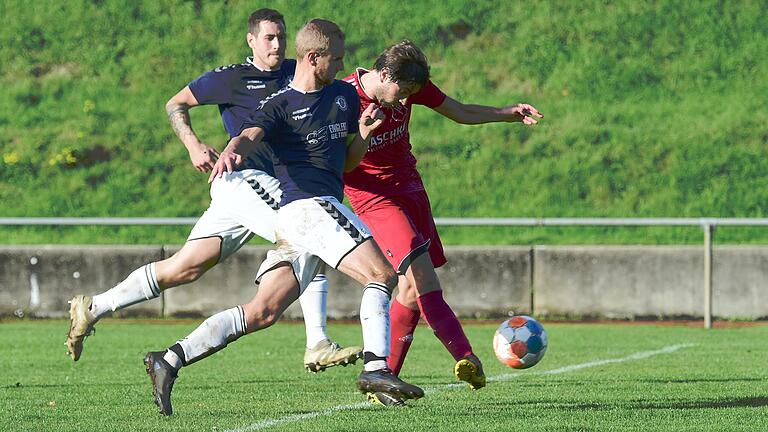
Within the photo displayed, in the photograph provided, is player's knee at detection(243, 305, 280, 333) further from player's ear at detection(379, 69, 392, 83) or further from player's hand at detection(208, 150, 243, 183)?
player's ear at detection(379, 69, 392, 83)

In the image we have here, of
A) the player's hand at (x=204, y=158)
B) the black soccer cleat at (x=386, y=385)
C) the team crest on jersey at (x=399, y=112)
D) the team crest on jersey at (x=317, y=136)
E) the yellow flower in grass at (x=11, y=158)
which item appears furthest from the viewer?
the yellow flower in grass at (x=11, y=158)

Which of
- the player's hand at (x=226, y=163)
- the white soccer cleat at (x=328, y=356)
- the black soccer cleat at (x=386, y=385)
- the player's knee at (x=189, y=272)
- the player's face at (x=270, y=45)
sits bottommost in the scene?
the black soccer cleat at (x=386, y=385)

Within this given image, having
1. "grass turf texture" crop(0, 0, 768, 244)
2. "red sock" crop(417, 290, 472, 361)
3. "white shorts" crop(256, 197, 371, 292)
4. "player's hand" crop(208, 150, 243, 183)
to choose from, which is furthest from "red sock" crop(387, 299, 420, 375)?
"grass turf texture" crop(0, 0, 768, 244)

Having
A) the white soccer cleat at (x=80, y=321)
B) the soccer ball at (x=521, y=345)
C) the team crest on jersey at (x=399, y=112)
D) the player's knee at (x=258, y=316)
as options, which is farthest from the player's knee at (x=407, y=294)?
the white soccer cleat at (x=80, y=321)

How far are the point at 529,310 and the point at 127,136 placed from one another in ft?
25.8

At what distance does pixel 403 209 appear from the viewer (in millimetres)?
7930

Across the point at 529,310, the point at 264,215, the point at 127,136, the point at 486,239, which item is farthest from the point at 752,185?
the point at 264,215

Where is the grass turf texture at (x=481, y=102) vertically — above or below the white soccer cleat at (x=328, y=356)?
above

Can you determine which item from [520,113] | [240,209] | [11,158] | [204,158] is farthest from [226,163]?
[11,158]

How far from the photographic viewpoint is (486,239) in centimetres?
1841

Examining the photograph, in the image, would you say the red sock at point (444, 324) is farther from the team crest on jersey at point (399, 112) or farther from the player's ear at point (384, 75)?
the player's ear at point (384, 75)

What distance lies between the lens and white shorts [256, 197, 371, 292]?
6.62 meters

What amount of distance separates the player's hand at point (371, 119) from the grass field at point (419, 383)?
142 cm

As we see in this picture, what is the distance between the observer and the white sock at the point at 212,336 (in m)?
6.57
